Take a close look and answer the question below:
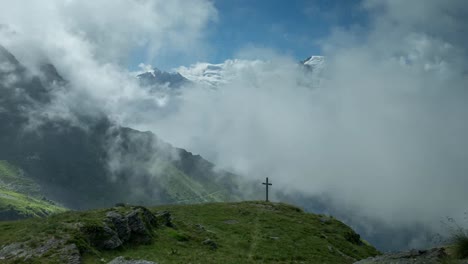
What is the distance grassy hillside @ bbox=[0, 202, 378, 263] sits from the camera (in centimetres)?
3641

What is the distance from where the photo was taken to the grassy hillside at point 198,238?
119 feet

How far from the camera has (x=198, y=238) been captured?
168 feet

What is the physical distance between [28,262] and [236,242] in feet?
95.3

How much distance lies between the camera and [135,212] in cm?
4759

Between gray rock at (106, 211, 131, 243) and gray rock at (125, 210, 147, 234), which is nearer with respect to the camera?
gray rock at (106, 211, 131, 243)

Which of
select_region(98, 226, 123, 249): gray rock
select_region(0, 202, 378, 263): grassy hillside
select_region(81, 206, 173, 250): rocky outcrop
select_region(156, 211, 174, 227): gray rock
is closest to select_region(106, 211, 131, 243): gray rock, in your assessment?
select_region(81, 206, 173, 250): rocky outcrop

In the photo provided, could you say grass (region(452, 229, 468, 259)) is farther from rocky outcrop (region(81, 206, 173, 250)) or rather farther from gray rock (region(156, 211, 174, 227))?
gray rock (region(156, 211, 174, 227))

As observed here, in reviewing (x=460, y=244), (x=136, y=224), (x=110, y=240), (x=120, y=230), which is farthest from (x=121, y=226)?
(x=460, y=244)

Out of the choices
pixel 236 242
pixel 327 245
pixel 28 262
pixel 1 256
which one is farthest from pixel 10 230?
pixel 327 245

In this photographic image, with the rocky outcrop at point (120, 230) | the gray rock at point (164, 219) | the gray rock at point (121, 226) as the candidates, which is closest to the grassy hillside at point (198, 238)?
the gray rock at point (164, 219)

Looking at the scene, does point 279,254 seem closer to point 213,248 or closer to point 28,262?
point 213,248

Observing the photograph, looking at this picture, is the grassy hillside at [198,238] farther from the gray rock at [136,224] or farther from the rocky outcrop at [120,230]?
the gray rock at [136,224]

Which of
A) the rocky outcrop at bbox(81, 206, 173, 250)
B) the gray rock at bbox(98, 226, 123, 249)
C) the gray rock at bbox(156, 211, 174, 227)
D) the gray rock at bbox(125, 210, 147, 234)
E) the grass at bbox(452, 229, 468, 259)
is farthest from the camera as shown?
the gray rock at bbox(156, 211, 174, 227)

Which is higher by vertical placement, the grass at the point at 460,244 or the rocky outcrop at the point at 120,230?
the grass at the point at 460,244
